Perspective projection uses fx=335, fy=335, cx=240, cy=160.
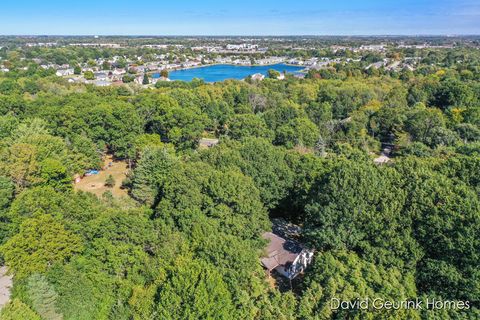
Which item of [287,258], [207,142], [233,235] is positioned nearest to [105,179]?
[207,142]

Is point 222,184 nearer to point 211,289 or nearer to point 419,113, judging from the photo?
point 211,289

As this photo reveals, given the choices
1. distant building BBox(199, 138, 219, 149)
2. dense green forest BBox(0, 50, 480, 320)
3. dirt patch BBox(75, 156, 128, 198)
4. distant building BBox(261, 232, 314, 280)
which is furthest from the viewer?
distant building BBox(199, 138, 219, 149)

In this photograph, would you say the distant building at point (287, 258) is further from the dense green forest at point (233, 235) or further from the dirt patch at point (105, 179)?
the dirt patch at point (105, 179)

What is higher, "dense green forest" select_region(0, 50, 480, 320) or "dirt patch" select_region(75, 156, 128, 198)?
"dense green forest" select_region(0, 50, 480, 320)

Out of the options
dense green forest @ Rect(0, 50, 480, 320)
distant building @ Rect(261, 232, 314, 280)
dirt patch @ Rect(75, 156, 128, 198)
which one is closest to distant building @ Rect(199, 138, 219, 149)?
dirt patch @ Rect(75, 156, 128, 198)

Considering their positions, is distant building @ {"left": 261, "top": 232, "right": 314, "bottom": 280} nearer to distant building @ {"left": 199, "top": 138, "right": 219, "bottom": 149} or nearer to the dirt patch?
the dirt patch

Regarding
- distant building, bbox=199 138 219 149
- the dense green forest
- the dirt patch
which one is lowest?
the dirt patch

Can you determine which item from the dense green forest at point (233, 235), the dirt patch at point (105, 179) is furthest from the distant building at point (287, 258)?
the dirt patch at point (105, 179)
